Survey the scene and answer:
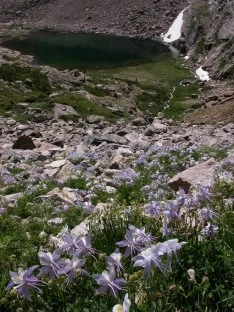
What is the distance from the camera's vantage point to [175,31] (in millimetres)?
132125

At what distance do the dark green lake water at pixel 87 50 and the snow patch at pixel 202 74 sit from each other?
17.7 meters

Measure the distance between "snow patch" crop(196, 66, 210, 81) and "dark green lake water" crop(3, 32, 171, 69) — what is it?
58.0ft

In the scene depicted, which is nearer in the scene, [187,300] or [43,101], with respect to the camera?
[187,300]

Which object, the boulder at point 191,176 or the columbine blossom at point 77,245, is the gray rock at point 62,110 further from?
the columbine blossom at point 77,245

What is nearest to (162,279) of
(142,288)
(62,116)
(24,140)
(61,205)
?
(142,288)

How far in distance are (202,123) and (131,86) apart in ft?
94.9

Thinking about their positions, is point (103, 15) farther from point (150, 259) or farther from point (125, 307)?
point (125, 307)

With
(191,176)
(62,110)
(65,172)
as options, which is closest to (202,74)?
(62,110)

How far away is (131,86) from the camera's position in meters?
59.1

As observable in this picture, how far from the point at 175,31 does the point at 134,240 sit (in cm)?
13340

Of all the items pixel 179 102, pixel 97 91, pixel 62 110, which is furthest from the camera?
pixel 179 102

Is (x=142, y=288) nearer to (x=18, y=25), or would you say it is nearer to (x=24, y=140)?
(x=24, y=140)

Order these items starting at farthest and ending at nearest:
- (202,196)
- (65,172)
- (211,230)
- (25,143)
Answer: (25,143)
(65,172)
(202,196)
(211,230)

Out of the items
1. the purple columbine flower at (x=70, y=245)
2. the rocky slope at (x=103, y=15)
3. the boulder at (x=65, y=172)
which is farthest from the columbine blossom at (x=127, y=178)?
the rocky slope at (x=103, y=15)
